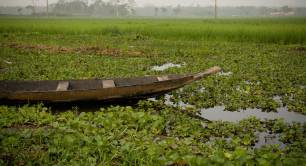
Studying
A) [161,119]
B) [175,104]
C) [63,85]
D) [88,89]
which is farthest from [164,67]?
[161,119]

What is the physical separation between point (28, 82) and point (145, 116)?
10.1 feet

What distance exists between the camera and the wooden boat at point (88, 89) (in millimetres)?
6246

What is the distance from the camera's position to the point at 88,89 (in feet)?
20.8

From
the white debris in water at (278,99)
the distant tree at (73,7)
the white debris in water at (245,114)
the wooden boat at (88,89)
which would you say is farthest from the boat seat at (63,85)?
the distant tree at (73,7)

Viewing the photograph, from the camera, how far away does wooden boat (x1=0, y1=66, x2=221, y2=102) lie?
625 centimetres

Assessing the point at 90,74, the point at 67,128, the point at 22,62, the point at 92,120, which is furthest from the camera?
the point at 22,62

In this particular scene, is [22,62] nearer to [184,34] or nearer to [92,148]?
[92,148]

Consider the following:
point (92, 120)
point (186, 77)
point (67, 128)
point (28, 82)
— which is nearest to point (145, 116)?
point (92, 120)

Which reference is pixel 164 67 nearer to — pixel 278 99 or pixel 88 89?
pixel 278 99

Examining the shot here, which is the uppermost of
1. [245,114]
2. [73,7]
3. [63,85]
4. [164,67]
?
[73,7]

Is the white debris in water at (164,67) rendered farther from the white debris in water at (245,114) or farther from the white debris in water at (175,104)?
the white debris in water at (245,114)

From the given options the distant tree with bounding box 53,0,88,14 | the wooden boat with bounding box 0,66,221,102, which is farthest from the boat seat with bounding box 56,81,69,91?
the distant tree with bounding box 53,0,88,14

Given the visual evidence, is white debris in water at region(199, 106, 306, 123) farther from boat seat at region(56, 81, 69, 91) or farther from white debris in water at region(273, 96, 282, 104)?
boat seat at region(56, 81, 69, 91)

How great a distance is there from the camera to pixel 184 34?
69.5 feet
